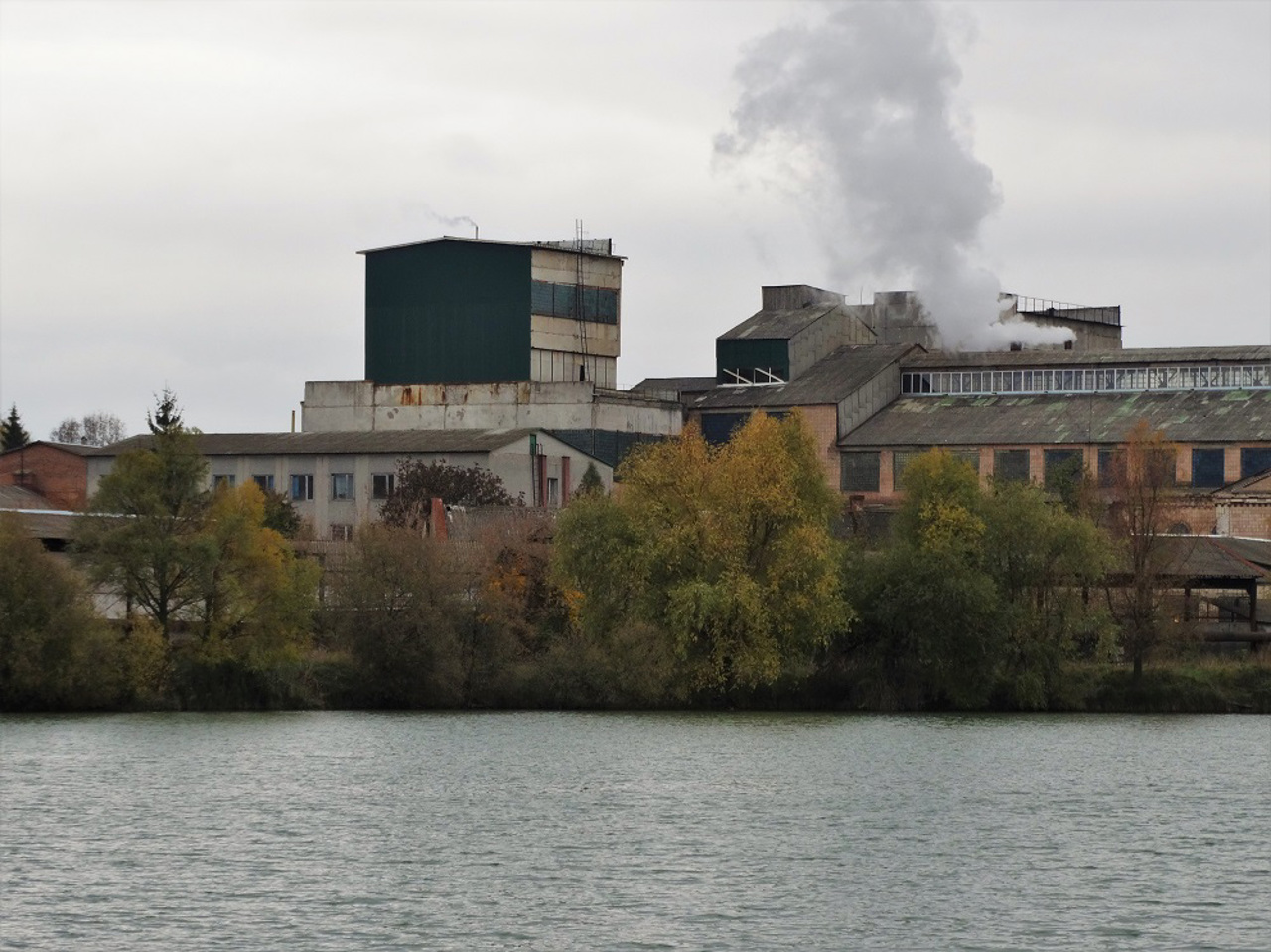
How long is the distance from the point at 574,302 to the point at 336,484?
13721 millimetres

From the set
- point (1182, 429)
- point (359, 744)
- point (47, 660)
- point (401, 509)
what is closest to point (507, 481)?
point (401, 509)

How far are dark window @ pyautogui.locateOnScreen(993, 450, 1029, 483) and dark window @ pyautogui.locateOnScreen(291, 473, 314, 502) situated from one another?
1093 inches

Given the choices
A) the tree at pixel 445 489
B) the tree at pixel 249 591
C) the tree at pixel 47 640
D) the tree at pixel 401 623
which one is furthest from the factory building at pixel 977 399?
the tree at pixel 47 640

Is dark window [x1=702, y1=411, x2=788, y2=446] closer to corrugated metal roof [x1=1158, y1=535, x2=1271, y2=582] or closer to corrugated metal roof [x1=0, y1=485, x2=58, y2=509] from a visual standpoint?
corrugated metal roof [x1=0, y1=485, x2=58, y2=509]

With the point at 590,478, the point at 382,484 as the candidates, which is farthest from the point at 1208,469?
the point at 382,484

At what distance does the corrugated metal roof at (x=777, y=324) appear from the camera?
103812mm

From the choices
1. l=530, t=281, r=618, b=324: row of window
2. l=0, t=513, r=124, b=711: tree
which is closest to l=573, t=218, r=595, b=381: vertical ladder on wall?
l=530, t=281, r=618, b=324: row of window

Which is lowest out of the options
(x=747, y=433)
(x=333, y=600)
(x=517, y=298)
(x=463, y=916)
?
(x=463, y=916)

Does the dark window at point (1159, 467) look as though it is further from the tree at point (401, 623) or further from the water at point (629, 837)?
the tree at point (401, 623)

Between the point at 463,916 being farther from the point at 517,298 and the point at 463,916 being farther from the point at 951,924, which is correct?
the point at 517,298

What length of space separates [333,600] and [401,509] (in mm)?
24067

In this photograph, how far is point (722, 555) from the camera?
6128 centimetres

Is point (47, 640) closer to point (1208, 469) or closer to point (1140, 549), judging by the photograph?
point (1140, 549)

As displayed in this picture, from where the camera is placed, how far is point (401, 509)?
86188 millimetres
